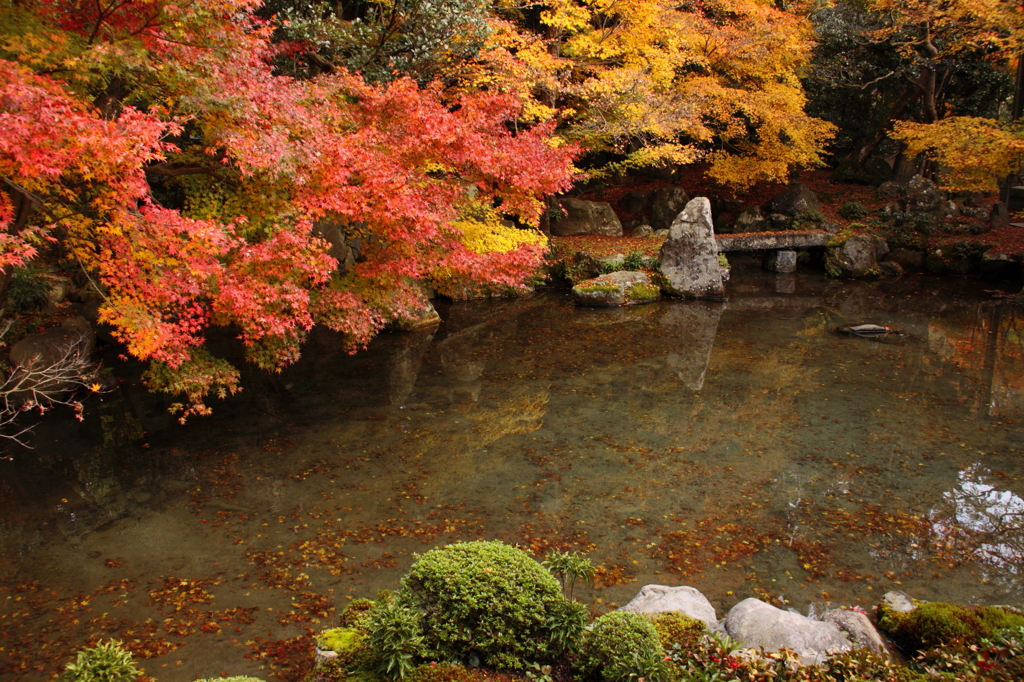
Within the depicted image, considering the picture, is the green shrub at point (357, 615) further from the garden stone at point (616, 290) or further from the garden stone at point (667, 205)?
the garden stone at point (667, 205)

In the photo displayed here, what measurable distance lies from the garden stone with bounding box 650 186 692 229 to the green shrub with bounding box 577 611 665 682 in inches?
813

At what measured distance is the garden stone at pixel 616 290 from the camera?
16703mm

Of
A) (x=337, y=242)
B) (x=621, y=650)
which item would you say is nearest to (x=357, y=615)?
(x=621, y=650)

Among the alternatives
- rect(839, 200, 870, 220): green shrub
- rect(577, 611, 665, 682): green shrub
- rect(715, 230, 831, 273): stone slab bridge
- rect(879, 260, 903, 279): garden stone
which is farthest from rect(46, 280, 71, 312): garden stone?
rect(839, 200, 870, 220): green shrub

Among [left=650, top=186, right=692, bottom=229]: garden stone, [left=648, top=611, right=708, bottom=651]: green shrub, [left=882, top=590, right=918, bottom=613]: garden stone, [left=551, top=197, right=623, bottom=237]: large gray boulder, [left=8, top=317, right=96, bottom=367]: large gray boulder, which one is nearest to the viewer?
[left=648, top=611, right=708, bottom=651]: green shrub

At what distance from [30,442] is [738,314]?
45.4 ft

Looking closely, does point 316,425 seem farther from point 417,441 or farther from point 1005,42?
point 1005,42

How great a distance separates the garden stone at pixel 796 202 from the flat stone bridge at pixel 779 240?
1.24 meters

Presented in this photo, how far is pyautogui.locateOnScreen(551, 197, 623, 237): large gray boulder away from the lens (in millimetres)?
21594

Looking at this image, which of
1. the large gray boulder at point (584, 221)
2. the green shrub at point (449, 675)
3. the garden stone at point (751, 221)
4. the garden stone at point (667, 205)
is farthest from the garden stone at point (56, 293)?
the garden stone at point (751, 221)

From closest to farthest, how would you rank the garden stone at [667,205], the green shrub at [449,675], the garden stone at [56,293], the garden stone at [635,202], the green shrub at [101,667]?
the green shrub at [101,667]
the green shrub at [449,675]
the garden stone at [56,293]
the garden stone at [667,205]
the garden stone at [635,202]

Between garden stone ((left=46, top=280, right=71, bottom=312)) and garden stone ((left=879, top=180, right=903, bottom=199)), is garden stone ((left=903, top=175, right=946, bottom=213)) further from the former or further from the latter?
garden stone ((left=46, top=280, right=71, bottom=312))

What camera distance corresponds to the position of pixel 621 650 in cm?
373

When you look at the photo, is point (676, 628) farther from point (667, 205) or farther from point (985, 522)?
point (667, 205)
